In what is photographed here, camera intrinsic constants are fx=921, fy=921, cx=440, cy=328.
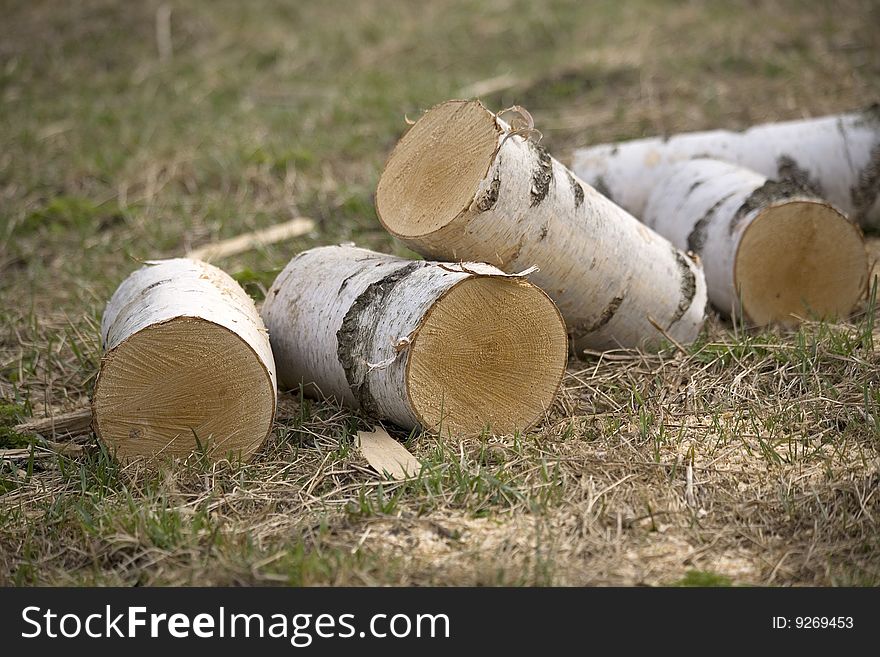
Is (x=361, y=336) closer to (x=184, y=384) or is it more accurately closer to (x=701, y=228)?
(x=184, y=384)

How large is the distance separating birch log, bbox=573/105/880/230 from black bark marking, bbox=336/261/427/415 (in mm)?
2154

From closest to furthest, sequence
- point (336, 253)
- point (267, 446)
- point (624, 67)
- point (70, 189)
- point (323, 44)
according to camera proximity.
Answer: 1. point (267, 446)
2. point (336, 253)
3. point (70, 189)
4. point (624, 67)
5. point (323, 44)

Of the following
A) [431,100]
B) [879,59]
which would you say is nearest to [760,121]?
[879,59]

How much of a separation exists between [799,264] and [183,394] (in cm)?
260

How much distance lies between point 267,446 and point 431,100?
180 inches

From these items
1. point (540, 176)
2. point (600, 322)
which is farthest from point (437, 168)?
point (600, 322)

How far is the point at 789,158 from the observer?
15.9 feet

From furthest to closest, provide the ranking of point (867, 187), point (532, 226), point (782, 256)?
point (867, 187) < point (782, 256) < point (532, 226)

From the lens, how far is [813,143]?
4.81m

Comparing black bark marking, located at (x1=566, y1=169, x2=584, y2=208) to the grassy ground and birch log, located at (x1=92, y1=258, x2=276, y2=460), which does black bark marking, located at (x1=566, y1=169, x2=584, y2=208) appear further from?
birch log, located at (x1=92, y1=258, x2=276, y2=460)

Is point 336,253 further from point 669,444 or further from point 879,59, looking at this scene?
point 879,59

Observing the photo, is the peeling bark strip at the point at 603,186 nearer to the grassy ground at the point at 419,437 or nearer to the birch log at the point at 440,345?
the grassy ground at the point at 419,437

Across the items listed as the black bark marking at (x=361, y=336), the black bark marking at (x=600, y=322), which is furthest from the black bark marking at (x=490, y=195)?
the black bark marking at (x=600, y=322)

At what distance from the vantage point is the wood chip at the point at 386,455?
9.36 ft
